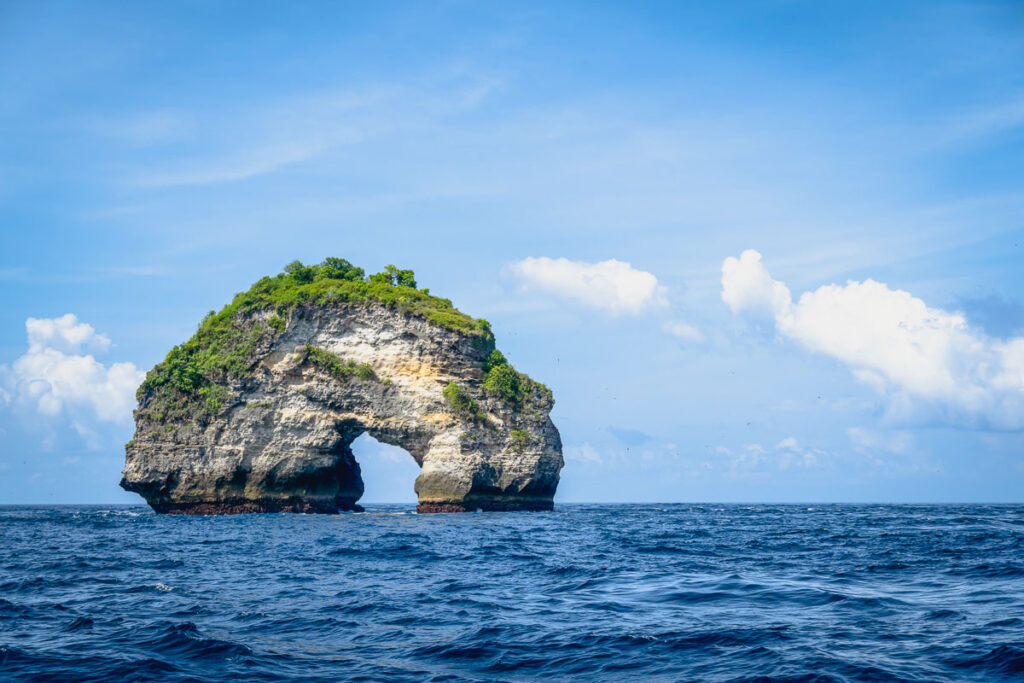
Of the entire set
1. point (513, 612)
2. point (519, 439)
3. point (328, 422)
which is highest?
point (328, 422)

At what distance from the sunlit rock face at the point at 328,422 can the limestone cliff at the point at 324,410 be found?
76mm

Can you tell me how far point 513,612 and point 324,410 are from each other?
144 feet

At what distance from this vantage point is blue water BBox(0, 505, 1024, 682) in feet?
35.3

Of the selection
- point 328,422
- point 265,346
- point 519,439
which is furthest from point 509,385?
point 265,346

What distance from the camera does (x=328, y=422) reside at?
185 feet

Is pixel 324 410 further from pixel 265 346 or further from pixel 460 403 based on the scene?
pixel 460 403

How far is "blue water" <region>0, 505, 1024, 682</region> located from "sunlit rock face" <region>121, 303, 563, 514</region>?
93.9 ft

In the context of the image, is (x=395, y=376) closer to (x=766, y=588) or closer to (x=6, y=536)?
(x=6, y=536)

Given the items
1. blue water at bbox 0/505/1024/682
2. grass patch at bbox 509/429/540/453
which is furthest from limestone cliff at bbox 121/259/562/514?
blue water at bbox 0/505/1024/682

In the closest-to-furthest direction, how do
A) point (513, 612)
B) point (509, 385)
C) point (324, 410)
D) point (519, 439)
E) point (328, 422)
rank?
point (513, 612) → point (328, 422) → point (324, 410) → point (519, 439) → point (509, 385)

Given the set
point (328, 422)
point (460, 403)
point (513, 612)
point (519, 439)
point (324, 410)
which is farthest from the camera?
point (519, 439)

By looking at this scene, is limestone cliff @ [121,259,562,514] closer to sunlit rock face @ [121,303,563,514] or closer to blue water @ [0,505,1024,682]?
sunlit rock face @ [121,303,563,514]

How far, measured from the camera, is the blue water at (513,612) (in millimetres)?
10773

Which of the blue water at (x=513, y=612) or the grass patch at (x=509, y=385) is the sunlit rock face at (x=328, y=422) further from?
the blue water at (x=513, y=612)
